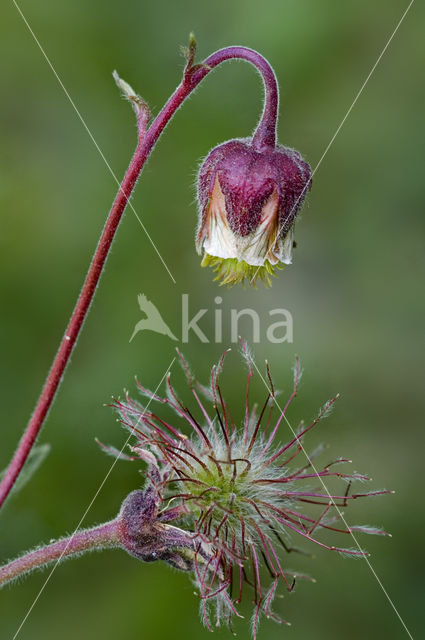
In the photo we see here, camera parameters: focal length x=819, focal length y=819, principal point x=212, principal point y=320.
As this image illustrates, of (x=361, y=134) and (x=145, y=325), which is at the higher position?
(x=361, y=134)

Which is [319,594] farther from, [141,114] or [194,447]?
[141,114]

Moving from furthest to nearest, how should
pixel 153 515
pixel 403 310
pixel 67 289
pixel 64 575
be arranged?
pixel 403 310 → pixel 67 289 → pixel 64 575 → pixel 153 515

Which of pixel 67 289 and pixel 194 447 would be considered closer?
pixel 194 447

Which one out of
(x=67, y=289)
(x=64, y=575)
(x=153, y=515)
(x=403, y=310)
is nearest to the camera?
(x=153, y=515)

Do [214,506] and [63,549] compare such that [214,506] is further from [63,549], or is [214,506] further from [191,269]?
[191,269]

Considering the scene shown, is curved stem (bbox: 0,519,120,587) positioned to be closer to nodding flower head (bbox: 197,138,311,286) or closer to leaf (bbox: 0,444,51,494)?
leaf (bbox: 0,444,51,494)

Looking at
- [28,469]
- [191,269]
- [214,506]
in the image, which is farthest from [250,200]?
[191,269]

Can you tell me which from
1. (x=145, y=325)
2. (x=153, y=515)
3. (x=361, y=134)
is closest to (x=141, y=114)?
(x=153, y=515)

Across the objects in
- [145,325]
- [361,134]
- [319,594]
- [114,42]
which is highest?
[114,42]
